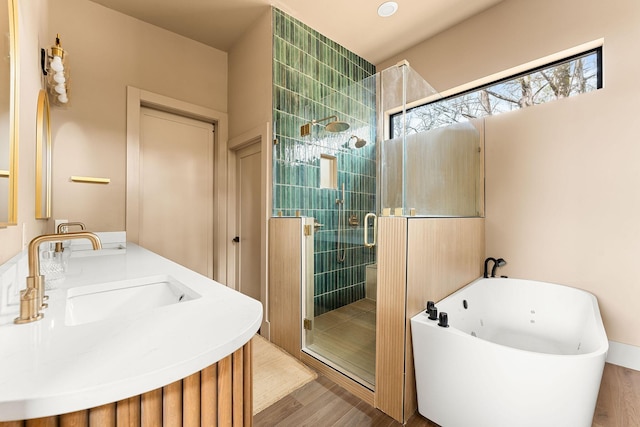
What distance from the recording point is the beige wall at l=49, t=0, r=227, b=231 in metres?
2.19

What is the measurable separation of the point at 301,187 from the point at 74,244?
72.1 inches

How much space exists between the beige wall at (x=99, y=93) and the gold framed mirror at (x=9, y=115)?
1.52 m

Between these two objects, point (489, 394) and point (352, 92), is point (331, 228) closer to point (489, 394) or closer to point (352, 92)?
point (352, 92)

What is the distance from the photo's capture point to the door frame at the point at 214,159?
97.7 inches

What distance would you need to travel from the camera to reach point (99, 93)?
7.70ft

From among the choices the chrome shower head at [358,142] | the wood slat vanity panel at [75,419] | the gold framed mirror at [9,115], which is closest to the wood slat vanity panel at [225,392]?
the wood slat vanity panel at [75,419]

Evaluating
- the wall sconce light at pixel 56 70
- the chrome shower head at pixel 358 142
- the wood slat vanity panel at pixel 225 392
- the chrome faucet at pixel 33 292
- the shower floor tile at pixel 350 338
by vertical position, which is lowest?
the shower floor tile at pixel 350 338

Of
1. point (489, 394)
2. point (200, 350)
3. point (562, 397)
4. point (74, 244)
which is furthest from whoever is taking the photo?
point (74, 244)

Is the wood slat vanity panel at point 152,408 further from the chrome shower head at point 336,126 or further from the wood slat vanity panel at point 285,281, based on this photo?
the chrome shower head at point 336,126

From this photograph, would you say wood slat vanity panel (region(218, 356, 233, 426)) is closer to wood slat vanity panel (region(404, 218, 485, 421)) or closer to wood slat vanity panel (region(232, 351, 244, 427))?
wood slat vanity panel (region(232, 351, 244, 427))

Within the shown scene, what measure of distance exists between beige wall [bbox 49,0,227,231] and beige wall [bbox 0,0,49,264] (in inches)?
31.1

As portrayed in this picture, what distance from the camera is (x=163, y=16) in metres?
2.56

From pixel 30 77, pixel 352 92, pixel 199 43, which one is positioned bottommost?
pixel 30 77

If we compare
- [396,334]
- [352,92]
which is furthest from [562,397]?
[352,92]
